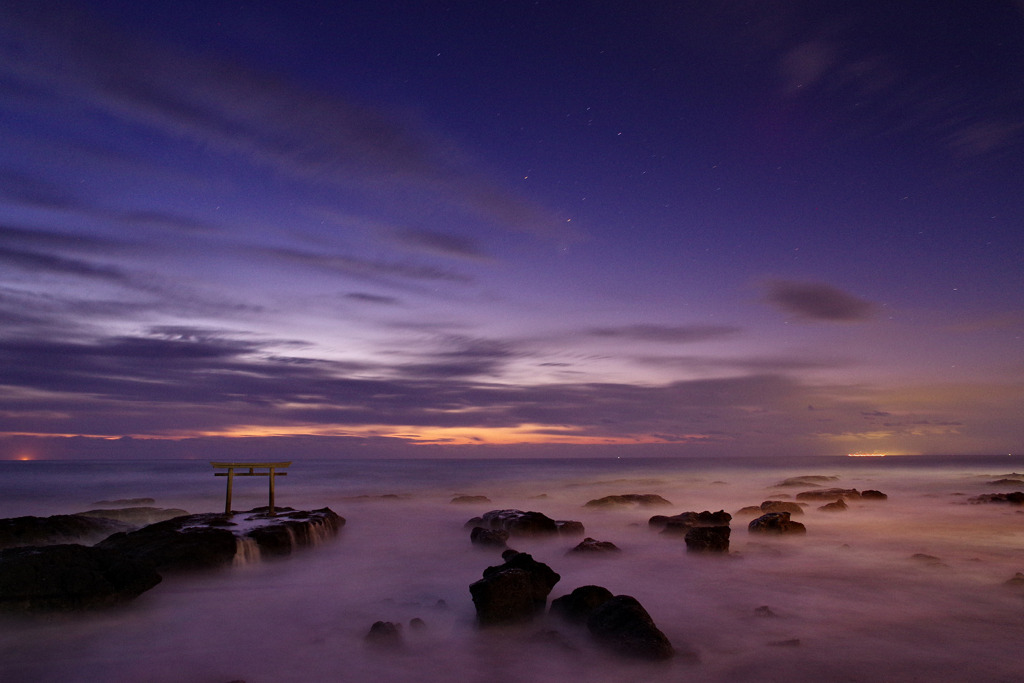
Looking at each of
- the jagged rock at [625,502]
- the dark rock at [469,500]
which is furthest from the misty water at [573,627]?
the dark rock at [469,500]

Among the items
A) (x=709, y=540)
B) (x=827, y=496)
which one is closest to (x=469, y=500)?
(x=709, y=540)

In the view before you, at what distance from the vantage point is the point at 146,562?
1188cm

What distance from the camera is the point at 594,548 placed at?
16.9 m

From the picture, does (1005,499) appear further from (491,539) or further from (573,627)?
(573,627)

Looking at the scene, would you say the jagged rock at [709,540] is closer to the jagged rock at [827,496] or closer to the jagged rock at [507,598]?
the jagged rock at [507,598]

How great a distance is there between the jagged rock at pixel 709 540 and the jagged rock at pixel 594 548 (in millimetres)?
2238

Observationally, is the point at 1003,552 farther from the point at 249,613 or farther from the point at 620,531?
the point at 249,613

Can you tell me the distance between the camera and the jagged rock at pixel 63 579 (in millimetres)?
9906

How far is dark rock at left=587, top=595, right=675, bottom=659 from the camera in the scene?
8.62 meters

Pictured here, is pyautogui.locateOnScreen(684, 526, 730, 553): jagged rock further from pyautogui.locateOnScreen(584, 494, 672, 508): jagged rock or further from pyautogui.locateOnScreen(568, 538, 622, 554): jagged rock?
pyautogui.locateOnScreen(584, 494, 672, 508): jagged rock

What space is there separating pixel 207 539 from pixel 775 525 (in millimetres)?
18232

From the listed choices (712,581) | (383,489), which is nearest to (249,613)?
(712,581)

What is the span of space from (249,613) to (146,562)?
247 cm

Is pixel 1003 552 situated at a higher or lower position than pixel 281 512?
lower
